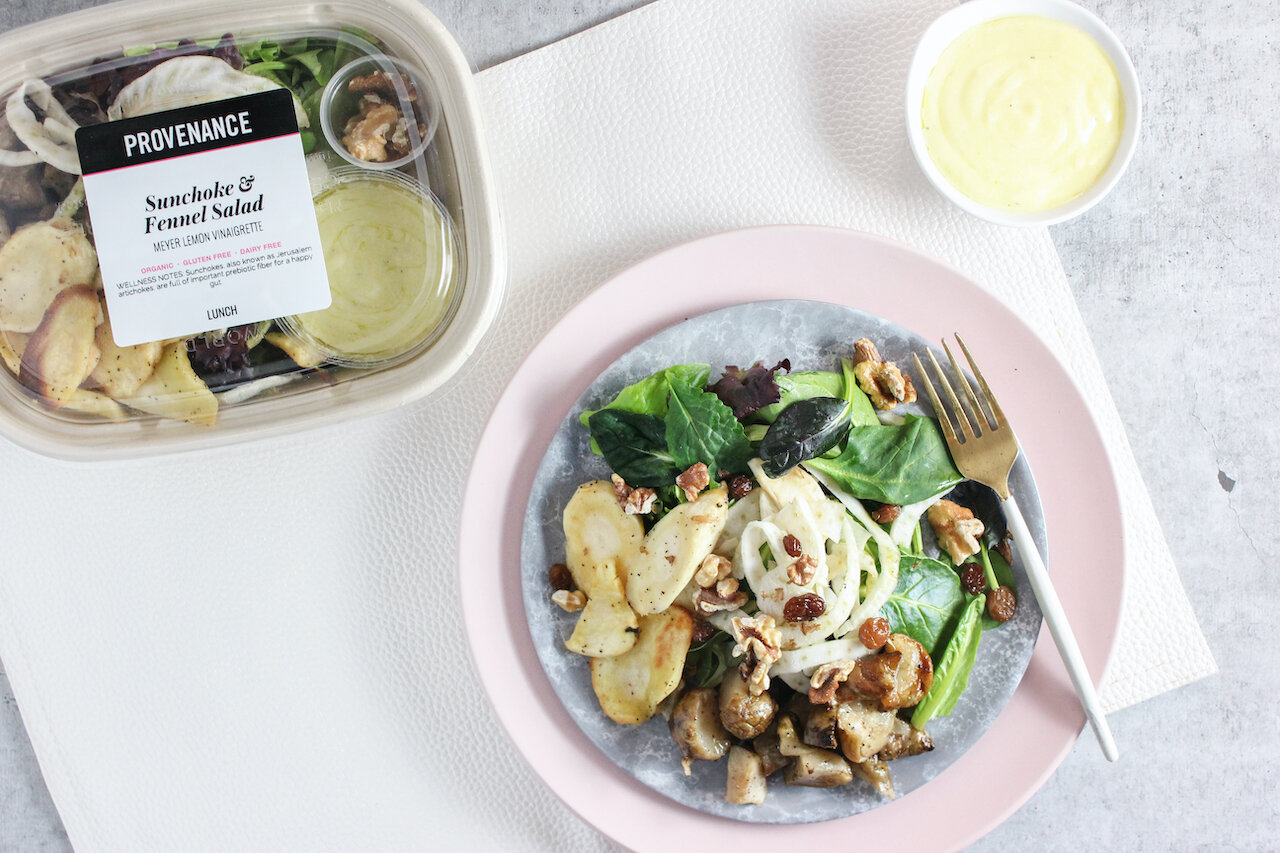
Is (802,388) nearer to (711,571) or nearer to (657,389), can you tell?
(657,389)

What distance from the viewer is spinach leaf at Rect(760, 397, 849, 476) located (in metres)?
1.54

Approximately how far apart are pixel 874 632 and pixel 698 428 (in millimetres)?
523

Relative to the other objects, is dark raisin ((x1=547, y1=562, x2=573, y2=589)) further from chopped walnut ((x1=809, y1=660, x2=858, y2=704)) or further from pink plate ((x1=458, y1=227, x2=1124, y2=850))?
chopped walnut ((x1=809, y1=660, x2=858, y2=704))

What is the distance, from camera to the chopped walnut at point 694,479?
1.58 metres

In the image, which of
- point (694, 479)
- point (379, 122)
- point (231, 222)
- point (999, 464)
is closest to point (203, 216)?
point (231, 222)

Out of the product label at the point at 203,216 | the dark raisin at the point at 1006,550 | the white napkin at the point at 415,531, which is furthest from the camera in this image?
the white napkin at the point at 415,531

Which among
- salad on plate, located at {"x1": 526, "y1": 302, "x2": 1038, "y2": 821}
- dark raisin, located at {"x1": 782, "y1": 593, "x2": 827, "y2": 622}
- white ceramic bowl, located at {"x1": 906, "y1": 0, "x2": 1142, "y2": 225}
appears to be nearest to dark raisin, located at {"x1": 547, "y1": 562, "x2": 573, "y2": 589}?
salad on plate, located at {"x1": 526, "y1": 302, "x2": 1038, "y2": 821}

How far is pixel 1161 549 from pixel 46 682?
2.70m

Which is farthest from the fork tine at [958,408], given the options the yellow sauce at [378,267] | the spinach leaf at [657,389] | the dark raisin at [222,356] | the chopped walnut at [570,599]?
the dark raisin at [222,356]

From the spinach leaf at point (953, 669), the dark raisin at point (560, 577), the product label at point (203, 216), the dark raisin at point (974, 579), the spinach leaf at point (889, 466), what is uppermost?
the product label at point (203, 216)

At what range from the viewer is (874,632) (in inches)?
62.1

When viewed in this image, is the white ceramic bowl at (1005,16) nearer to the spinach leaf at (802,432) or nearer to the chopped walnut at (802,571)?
the spinach leaf at (802,432)

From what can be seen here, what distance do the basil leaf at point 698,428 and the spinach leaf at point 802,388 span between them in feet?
0.24

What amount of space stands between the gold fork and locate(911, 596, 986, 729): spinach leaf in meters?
0.13
